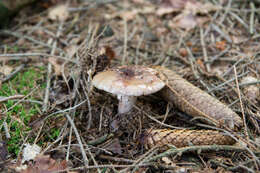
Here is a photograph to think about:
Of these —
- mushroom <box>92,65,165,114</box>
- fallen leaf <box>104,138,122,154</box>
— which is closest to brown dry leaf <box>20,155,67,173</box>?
fallen leaf <box>104,138,122,154</box>

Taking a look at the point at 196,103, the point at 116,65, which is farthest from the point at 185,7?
the point at 196,103

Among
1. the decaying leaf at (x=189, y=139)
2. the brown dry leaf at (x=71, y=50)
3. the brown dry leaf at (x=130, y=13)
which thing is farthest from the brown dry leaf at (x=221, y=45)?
the brown dry leaf at (x=71, y=50)

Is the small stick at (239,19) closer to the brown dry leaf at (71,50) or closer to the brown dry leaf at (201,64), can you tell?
the brown dry leaf at (201,64)

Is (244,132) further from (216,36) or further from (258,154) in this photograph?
(216,36)

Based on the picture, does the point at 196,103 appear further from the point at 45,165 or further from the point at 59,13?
the point at 59,13

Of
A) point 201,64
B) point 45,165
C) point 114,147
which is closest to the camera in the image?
point 45,165

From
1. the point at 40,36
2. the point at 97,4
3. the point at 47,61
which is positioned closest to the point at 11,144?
the point at 47,61
